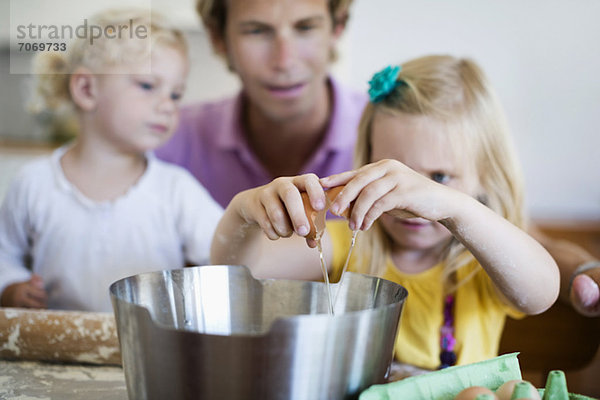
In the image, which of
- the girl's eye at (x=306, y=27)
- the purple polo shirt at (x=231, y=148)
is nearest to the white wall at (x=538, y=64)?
the purple polo shirt at (x=231, y=148)

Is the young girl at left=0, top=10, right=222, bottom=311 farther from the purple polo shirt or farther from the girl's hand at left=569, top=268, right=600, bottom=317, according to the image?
the girl's hand at left=569, top=268, right=600, bottom=317

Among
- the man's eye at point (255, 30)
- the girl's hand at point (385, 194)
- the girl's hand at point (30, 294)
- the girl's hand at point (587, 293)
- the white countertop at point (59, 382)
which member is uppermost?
the man's eye at point (255, 30)

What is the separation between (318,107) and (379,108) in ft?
2.11

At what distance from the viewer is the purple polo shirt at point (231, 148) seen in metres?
1.72

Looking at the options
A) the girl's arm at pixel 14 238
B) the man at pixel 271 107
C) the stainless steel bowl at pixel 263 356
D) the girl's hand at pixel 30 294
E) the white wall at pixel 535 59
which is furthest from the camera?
the white wall at pixel 535 59

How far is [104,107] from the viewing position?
4.88 ft

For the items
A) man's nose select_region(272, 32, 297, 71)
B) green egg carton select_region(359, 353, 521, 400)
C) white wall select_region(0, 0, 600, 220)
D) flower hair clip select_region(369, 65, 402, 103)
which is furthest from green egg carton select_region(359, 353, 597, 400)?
white wall select_region(0, 0, 600, 220)

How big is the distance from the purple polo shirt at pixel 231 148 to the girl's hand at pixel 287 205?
0.94 meters

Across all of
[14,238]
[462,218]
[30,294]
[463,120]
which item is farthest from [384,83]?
[14,238]

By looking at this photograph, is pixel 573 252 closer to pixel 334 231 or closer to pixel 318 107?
pixel 334 231

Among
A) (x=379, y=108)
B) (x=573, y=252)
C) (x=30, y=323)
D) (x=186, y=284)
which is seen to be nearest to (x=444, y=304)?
(x=573, y=252)

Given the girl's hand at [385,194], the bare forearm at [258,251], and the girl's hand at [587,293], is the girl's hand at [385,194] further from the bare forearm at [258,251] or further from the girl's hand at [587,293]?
the girl's hand at [587,293]

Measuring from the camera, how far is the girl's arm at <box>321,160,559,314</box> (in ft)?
2.31

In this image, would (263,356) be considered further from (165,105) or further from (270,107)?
(270,107)
